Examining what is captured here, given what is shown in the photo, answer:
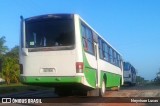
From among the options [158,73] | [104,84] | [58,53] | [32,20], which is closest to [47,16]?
[32,20]

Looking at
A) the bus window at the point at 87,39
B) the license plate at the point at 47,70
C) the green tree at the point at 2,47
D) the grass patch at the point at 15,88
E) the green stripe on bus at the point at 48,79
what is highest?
the green tree at the point at 2,47

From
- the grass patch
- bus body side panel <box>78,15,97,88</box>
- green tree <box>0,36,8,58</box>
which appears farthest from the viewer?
green tree <box>0,36,8,58</box>

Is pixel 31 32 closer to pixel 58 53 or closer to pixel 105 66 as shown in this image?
pixel 58 53

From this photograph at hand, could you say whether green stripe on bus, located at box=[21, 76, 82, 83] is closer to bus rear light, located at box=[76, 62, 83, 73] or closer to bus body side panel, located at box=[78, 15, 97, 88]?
bus rear light, located at box=[76, 62, 83, 73]

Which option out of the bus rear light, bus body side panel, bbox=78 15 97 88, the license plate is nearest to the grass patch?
bus body side panel, bbox=78 15 97 88

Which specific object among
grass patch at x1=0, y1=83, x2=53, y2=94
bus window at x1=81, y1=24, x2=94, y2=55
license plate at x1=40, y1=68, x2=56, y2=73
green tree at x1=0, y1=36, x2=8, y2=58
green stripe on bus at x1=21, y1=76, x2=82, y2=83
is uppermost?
green tree at x1=0, y1=36, x2=8, y2=58

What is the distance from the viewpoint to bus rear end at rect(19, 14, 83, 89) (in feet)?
47.8

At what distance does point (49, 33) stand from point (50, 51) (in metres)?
0.79

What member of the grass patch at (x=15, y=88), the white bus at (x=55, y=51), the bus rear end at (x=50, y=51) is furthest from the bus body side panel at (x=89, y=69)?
the grass patch at (x=15, y=88)

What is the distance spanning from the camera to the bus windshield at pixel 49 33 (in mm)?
14766

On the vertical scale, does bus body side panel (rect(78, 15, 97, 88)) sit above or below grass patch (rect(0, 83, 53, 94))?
above

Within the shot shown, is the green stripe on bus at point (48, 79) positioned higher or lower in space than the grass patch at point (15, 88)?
higher

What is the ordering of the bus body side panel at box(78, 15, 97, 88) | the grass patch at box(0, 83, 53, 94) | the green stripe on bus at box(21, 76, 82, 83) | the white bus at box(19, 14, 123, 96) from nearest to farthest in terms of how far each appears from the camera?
the green stripe on bus at box(21, 76, 82, 83)
the white bus at box(19, 14, 123, 96)
the bus body side panel at box(78, 15, 97, 88)
the grass patch at box(0, 83, 53, 94)

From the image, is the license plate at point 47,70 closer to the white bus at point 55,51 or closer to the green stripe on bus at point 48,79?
the white bus at point 55,51
